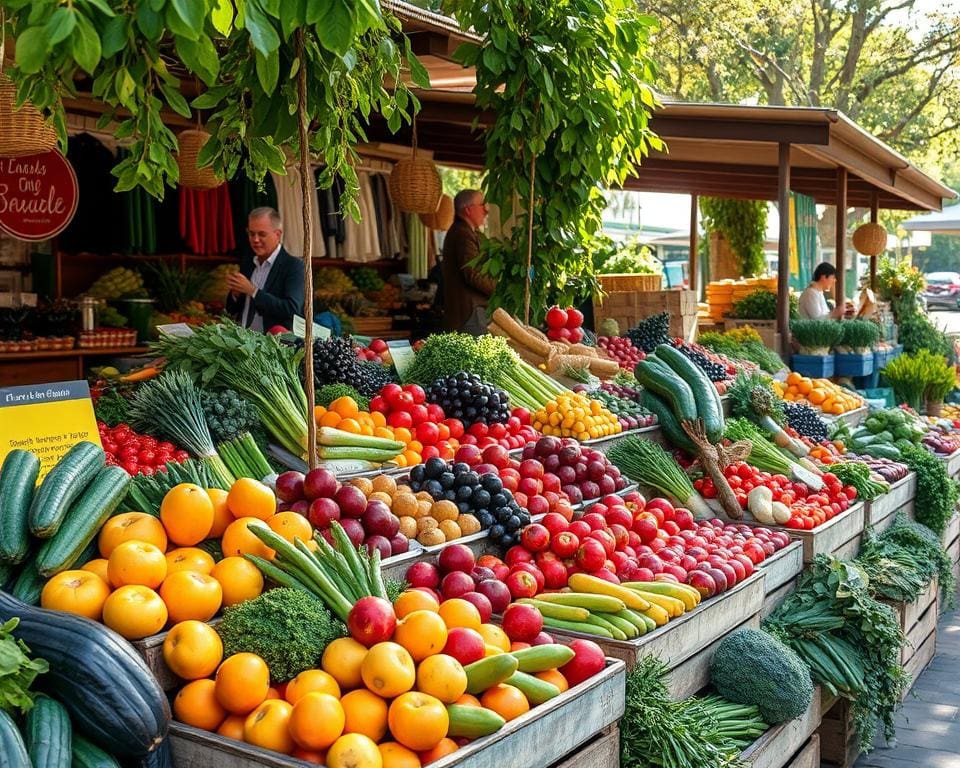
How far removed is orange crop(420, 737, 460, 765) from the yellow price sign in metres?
1.74

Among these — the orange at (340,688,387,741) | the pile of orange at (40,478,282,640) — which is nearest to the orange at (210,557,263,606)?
the pile of orange at (40,478,282,640)

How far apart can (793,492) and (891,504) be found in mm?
1206

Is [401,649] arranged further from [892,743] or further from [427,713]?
[892,743]

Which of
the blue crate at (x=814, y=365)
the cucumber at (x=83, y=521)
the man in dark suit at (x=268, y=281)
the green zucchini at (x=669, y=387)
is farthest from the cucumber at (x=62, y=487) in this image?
the blue crate at (x=814, y=365)

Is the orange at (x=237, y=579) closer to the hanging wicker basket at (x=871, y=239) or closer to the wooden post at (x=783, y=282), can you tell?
the wooden post at (x=783, y=282)

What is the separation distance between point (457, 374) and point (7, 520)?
289 centimetres

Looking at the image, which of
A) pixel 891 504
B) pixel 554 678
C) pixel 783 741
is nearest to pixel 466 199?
pixel 891 504

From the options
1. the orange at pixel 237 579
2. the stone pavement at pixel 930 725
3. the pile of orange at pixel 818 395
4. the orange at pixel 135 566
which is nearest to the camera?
the orange at pixel 135 566

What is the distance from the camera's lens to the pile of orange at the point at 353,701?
7.79ft

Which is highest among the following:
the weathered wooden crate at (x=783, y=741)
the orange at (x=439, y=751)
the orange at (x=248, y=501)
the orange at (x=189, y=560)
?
the orange at (x=248, y=501)

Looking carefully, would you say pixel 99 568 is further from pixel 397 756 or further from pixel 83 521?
pixel 397 756

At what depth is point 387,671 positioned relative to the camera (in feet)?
8.22

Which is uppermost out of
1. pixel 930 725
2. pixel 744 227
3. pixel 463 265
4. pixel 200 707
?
pixel 744 227

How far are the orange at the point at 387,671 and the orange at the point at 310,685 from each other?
0.26 feet
